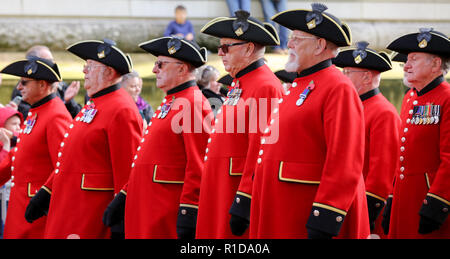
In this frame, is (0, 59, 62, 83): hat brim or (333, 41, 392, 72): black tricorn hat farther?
(0, 59, 62, 83): hat brim

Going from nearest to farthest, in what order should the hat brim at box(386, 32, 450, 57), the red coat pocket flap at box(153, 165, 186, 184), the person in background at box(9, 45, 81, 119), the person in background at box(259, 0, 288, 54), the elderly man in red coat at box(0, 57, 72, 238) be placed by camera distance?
the hat brim at box(386, 32, 450, 57) → the red coat pocket flap at box(153, 165, 186, 184) → the elderly man in red coat at box(0, 57, 72, 238) → the person in background at box(9, 45, 81, 119) → the person in background at box(259, 0, 288, 54)

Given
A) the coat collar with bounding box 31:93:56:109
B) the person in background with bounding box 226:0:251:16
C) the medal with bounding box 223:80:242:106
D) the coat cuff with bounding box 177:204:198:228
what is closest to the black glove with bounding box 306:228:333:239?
the medal with bounding box 223:80:242:106

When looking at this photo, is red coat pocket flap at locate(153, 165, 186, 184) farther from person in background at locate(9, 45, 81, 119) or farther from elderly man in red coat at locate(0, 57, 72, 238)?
person in background at locate(9, 45, 81, 119)

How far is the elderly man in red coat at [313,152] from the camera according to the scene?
4113 millimetres

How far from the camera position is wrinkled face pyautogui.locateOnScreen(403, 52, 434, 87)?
5.48 m

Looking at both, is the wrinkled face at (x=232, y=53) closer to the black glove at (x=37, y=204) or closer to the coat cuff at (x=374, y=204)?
the coat cuff at (x=374, y=204)

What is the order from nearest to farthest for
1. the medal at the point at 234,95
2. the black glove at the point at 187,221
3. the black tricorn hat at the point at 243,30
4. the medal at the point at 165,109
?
the medal at the point at 234,95
the black tricorn hat at the point at 243,30
the black glove at the point at 187,221
the medal at the point at 165,109

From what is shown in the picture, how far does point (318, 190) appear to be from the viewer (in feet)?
13.6

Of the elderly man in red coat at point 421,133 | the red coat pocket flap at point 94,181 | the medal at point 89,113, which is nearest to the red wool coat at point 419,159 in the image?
the elderly man in red coat at point 421,133

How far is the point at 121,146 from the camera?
5.74 m

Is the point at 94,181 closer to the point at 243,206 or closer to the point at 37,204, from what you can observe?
the point at 37,204

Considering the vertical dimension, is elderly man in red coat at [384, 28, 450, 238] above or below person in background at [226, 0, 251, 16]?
above

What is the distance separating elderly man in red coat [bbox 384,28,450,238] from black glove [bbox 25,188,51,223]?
2.48 meters

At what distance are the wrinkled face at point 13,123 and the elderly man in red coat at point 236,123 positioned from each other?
3.25 metres
